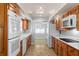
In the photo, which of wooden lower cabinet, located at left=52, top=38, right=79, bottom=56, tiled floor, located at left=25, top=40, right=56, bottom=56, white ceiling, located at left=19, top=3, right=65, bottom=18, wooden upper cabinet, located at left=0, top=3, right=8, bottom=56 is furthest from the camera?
tiled floor, located at left=25, top=40, right=56, bottom=56

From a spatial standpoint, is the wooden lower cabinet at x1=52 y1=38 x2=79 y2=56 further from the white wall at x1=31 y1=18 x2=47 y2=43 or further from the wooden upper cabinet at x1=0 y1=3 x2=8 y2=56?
the white wall at x1=31 y1=18 x2=47 y2=43

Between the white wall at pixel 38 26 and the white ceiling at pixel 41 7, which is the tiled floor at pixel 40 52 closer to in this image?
the white ceiling at pixel 41 7

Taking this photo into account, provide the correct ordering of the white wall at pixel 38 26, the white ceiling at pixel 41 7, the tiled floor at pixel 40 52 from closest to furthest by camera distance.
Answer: the white ceiling at pixel 41 7
the tiled floor at pixel 40 52
the white wall at pixel 38 26

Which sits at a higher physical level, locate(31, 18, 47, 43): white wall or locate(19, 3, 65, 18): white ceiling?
locate(19, 3, 65, 18): white ceiling

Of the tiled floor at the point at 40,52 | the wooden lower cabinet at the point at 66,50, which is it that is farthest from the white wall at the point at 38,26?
the wooden lower cabinet at the point at 66,50

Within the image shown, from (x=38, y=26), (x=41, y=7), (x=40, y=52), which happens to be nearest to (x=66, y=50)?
(x=41, y=7)

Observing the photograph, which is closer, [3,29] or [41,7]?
[3,29]

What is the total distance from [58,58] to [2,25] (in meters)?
1.78

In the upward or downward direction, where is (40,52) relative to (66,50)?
downward

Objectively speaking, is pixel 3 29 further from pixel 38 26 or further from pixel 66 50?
pixel 38 26

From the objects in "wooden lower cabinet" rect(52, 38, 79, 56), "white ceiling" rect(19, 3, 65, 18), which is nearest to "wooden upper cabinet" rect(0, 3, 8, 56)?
"wooden lower cabinet" rect(52, 38, 79, 56)

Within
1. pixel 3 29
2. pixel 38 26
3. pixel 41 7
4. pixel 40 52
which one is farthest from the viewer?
pixel 38 26

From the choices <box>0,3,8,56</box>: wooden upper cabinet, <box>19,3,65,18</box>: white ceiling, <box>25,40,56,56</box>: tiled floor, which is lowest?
<box>25,40,56,56</box>: tiled floor

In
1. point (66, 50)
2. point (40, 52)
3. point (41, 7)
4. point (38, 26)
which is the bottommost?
point (40, 52)
